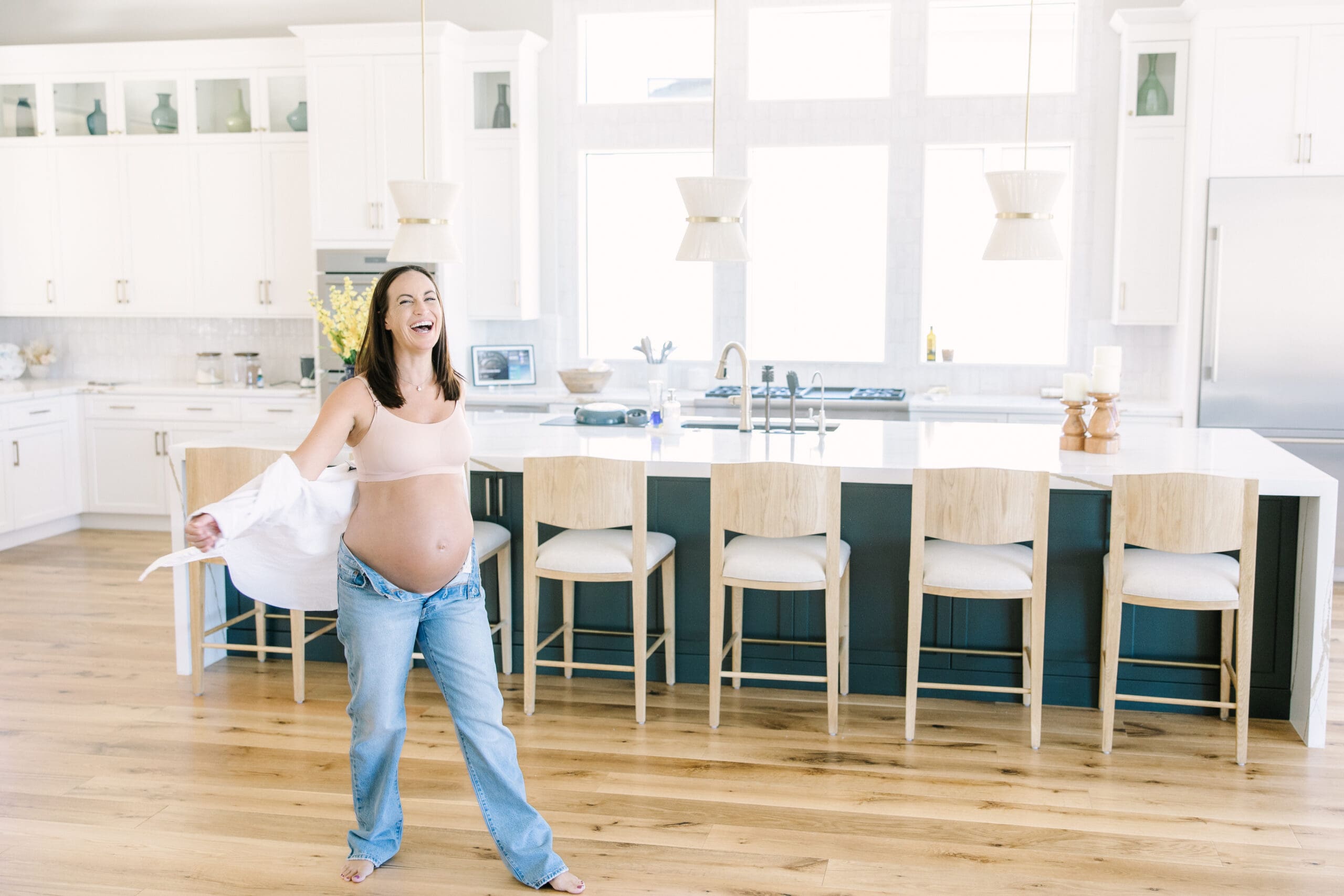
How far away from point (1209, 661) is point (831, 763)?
1440 millimetres

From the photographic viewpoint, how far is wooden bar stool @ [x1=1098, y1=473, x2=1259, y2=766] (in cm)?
358

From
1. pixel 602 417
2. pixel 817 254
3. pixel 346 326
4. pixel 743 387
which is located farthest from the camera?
pixel 817 254

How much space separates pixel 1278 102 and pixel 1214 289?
3.16ft

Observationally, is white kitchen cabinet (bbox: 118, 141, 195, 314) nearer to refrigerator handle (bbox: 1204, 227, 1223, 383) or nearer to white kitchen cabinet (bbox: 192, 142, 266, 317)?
white kitchen cabinet (bbox: 192, 142, 266, 317)

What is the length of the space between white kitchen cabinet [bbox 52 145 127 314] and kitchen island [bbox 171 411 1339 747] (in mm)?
3169

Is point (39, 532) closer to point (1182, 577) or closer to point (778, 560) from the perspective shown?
point (778, 560)

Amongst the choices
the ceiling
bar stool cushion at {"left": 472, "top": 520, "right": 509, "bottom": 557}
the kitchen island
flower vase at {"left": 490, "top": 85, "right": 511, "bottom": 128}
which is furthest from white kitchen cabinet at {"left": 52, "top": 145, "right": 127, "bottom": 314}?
bar stool cushion at {"left": 472, "top": 520, "right": 509, "bottom": 557}

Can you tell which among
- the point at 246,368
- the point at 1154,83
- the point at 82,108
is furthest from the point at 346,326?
the point at 1154,83

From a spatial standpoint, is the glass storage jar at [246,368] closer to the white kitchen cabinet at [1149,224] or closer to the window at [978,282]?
the window at [978,282]

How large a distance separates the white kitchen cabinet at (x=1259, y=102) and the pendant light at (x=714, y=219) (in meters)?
3.10

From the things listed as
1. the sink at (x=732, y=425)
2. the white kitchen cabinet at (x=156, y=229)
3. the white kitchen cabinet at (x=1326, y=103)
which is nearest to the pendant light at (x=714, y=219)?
the sink at (x=732, y=425)

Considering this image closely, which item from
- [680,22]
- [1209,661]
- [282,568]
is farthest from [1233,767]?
[680,22]

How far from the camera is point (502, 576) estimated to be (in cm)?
440

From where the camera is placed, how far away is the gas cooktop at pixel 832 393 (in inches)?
252
